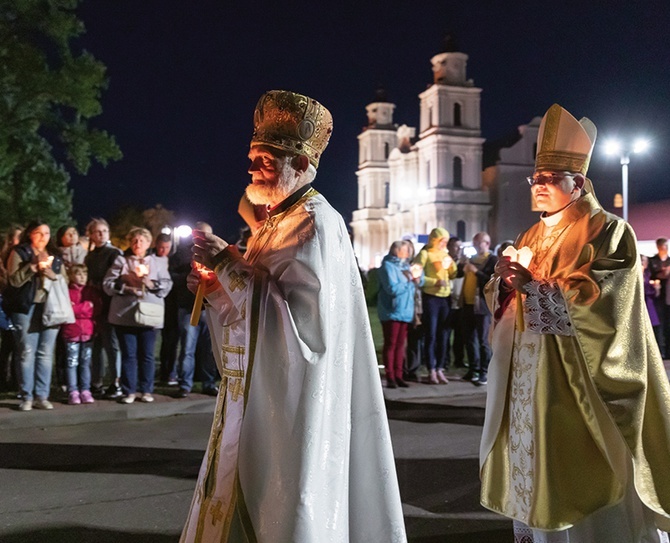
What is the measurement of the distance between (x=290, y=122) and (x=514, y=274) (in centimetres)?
156

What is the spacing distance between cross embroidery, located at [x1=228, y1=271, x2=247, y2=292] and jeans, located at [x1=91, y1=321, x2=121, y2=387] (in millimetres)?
5913

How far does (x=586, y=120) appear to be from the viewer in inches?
181

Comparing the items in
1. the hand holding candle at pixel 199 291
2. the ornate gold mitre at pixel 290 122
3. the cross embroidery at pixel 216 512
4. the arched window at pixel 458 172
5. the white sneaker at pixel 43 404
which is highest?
the arched window at pixel 458 172

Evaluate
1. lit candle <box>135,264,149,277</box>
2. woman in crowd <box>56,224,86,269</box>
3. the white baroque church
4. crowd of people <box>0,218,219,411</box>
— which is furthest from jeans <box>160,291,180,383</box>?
the white baroque church

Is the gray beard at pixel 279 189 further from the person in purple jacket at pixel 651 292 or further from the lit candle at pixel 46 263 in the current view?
the person in purple jacket at pixel 651 292

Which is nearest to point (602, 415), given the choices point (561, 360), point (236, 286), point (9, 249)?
point (561, 360)

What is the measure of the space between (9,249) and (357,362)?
632 centimetres

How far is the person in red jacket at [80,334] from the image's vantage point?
8453 millimetres

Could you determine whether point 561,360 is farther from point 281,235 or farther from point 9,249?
point 9,249

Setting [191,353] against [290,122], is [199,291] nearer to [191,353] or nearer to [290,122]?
[290,122]

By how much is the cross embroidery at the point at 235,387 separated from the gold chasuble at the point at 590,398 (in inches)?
64.7

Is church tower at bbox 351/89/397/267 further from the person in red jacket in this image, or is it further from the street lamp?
the person in red jacket

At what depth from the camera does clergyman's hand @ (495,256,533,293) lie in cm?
420

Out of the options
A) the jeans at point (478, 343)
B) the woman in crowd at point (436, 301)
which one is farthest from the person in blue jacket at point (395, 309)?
the jeans at point (478, 343)
